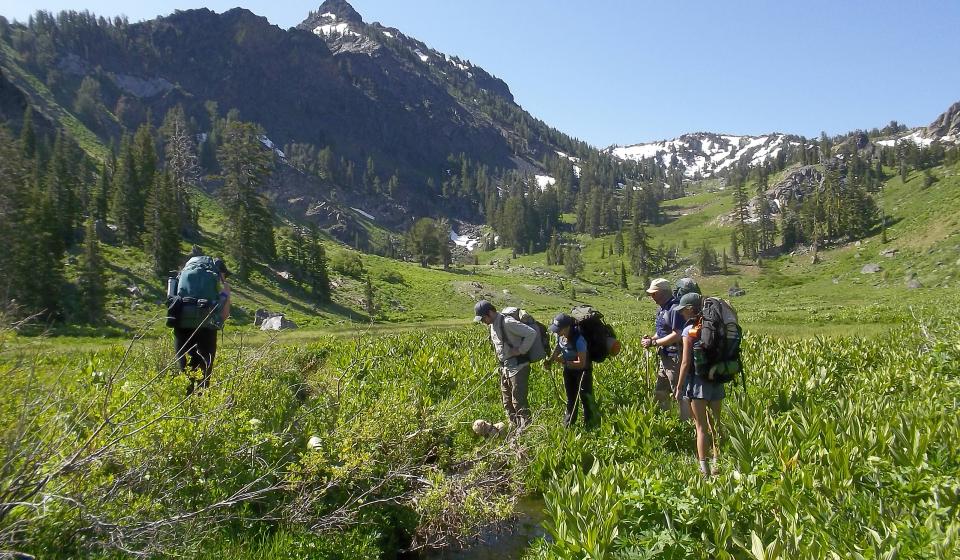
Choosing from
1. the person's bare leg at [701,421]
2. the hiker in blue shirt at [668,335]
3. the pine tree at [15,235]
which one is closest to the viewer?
the person's bare leg at [701,421]

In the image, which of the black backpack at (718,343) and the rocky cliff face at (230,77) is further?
the rocky cliff face at (230,77)

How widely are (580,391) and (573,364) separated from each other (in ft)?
2.30

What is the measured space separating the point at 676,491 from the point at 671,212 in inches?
6747

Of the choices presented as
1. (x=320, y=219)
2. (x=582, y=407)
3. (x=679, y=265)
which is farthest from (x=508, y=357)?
(x=320, y=219)

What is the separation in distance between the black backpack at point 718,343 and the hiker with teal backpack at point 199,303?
20.0 feet

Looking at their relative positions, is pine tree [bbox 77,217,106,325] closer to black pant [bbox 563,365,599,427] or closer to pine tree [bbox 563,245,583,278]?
black pant [bbox 563,365,599,427]

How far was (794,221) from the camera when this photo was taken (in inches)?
3883

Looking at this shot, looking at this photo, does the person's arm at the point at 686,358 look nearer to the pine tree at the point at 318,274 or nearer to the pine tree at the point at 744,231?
the pine tree at the point at 318,274

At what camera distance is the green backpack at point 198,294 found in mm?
6793

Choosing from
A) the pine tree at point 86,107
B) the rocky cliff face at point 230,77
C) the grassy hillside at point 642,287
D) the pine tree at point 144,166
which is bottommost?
the grassy hillside at point 642,287

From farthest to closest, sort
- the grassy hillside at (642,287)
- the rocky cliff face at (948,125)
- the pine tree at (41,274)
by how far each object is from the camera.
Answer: the rocky cliff face at (948,125) < the grassy hillside at (642,287) < the pine tree at (41,274)

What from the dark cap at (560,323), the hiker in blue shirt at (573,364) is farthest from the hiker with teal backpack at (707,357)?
the dark cap at (560,323)

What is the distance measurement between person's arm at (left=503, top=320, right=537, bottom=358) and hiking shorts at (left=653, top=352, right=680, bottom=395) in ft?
7.24

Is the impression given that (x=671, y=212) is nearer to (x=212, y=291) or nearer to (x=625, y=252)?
(x=625, y=252)
